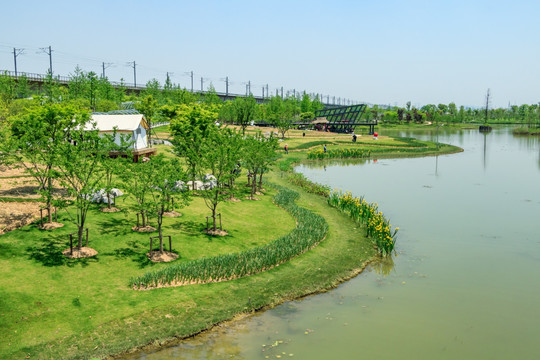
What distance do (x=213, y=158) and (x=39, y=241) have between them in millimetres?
9515

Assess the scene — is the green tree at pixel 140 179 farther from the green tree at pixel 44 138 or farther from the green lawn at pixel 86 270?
the green tree at pixel 44 138

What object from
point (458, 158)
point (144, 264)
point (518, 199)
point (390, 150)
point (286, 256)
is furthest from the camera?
point (390, 150)

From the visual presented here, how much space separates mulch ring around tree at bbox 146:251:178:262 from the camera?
19.2m

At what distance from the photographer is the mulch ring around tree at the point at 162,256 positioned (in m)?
19.2

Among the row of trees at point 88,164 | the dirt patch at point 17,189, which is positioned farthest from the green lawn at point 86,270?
the dirt patch at point 17,189

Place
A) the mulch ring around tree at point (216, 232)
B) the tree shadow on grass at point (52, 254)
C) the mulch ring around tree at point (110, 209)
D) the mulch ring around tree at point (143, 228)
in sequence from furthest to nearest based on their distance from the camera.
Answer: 1. the mulch ring around tree at point (110, 209)
2. the mulch ring around tree at point (216, 232)
3. the mulch ring around tree at point (143, 228)
4. the tree shadow on grass at point (52, 254)

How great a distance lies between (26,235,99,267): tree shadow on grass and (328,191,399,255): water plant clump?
13.9 meters

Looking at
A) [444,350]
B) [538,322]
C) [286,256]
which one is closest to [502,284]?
[538,322]

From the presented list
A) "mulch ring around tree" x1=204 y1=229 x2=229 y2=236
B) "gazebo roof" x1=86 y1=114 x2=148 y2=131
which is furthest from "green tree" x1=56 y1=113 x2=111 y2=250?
A: "gazebo roof" x1=86 y1=114 x2=148 y2=131

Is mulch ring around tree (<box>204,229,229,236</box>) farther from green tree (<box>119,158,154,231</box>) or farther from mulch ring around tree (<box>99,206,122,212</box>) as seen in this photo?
mulch ring around tree (<box>99,206,122,212</box>)

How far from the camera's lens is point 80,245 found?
19.0 metres

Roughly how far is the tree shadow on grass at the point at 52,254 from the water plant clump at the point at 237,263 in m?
2.77

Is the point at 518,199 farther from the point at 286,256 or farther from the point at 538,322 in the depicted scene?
the point at 286,256

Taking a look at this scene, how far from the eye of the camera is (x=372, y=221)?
2548 cm
